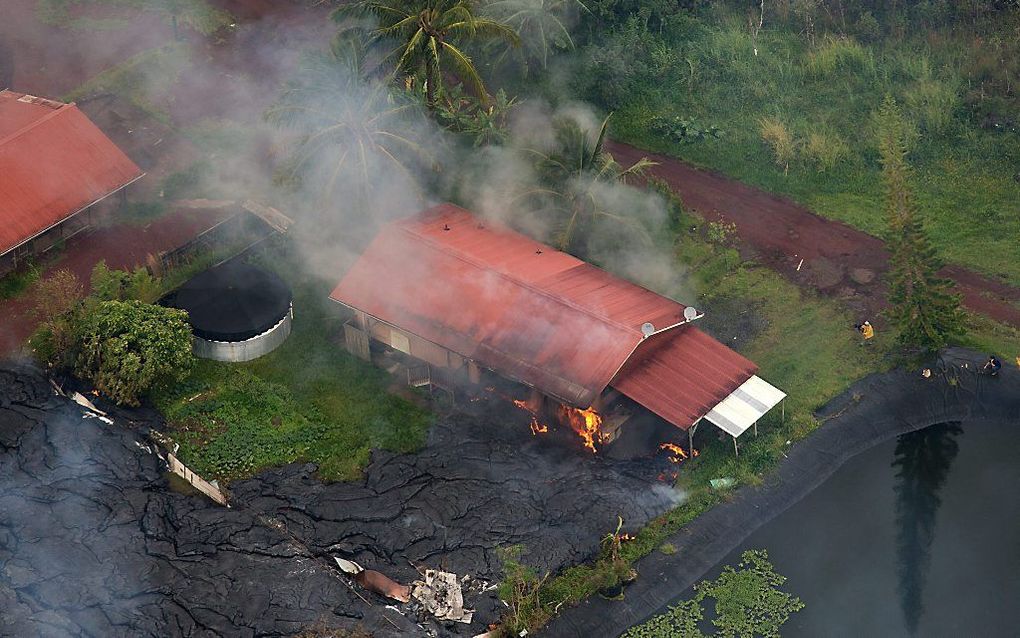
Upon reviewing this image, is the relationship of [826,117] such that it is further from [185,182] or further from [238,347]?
[238,347]


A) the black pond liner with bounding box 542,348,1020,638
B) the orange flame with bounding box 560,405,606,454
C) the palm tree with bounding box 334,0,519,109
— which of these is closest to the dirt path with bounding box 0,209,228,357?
the palm tree with bounding box 334,0,519,109

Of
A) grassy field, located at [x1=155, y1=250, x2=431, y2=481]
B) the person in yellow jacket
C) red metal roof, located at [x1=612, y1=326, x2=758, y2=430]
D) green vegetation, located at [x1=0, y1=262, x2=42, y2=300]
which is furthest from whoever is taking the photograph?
green vegetation, located at [x1=0, y1=262, x2=42, y2=300]

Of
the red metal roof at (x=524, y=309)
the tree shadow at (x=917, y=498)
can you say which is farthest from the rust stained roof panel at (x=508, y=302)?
the tree shadow at (x=917, y=498)

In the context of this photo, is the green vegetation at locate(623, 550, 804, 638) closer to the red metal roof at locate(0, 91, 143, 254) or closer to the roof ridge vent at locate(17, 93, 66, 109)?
the red metal roof at locate(0, 91, 143, 254)

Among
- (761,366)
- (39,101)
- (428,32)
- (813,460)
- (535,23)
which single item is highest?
(428,32)

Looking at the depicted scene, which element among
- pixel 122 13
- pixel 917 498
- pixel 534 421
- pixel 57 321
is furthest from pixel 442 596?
pixel 122 13

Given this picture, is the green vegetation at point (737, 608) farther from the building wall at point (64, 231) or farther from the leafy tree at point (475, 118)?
the building wall at point (64, 231)
